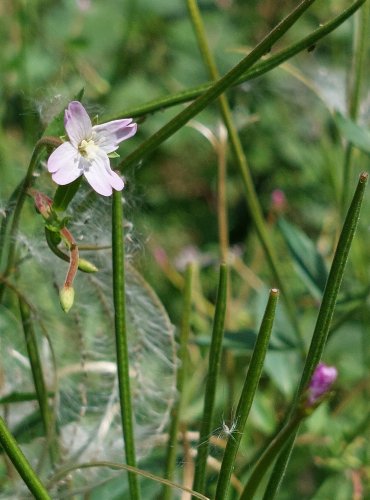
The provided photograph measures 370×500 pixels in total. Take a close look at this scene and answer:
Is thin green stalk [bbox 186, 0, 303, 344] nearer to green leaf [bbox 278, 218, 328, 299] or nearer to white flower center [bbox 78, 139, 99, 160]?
green leaf [bbox 278, 218, 328, 299]

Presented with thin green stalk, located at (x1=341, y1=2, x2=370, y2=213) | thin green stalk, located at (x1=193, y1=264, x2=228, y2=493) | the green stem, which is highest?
thin green stalk, located at (x1=341, y1=2, x2=370, y2=213)

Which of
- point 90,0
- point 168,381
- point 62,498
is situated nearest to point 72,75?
point 90,0

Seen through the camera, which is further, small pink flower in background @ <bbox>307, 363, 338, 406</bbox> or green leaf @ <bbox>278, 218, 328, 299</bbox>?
green leaf @ <bbox>278, 218, 328, 299</bbox>

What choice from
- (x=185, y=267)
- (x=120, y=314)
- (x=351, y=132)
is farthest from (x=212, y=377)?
(x=185, y=267)

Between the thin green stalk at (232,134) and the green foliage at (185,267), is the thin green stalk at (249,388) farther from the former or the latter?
the thin green stalk at (232,134)

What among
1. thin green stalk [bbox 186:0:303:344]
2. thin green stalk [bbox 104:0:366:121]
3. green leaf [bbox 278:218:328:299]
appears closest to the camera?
thin green stalk [bbox 104:0:366:121]

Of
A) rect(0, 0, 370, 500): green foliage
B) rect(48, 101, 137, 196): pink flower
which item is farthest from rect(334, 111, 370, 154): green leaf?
rect(48, 101, 137, 196): pink flower

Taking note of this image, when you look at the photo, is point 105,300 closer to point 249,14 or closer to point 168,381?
point 168,381
